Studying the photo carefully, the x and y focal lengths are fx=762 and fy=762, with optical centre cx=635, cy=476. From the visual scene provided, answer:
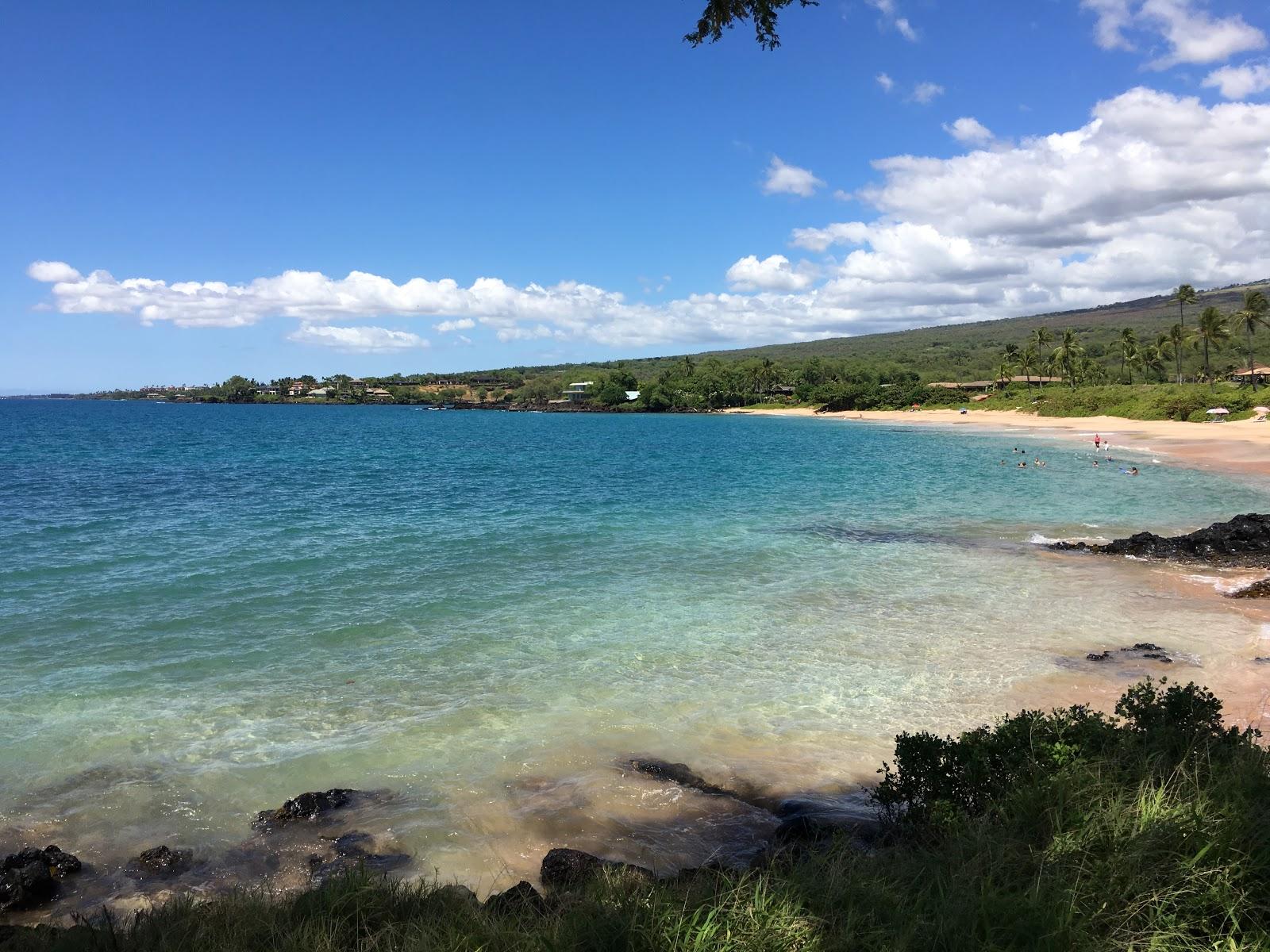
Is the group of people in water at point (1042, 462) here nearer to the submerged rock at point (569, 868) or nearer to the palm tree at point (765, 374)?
the submerged rock at point (569, 868)

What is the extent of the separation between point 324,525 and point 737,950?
1003 inches

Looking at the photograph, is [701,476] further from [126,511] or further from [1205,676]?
[1205,676]

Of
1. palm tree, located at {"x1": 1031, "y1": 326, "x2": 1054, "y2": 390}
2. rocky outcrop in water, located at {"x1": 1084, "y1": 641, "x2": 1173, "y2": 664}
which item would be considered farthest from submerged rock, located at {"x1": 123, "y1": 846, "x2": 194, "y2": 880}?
palm tree, located at {"x1": 1031, "y1": 326, "x2": 1054, "y2": 390}

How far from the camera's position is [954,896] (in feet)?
14.1

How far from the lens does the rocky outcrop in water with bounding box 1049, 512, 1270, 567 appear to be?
20359 mm

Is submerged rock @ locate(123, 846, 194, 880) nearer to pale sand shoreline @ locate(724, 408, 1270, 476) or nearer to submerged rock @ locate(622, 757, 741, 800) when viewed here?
submerged rock @ locate(622, 757, 741, 800)

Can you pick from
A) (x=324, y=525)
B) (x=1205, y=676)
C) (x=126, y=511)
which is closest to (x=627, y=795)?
(x=1205, y=676)

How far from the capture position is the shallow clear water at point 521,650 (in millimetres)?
8578

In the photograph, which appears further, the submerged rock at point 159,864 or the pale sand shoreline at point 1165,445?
the pale sand shoreline at point 1165,445

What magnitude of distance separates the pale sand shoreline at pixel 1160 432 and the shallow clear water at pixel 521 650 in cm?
1916

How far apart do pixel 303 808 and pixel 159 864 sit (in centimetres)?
137

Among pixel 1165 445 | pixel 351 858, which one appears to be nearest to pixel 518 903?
pixel 351 858

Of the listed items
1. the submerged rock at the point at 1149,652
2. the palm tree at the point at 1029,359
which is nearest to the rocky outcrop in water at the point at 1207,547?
the submerged rock at the point at 1149,652

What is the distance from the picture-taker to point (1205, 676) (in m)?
11.6
